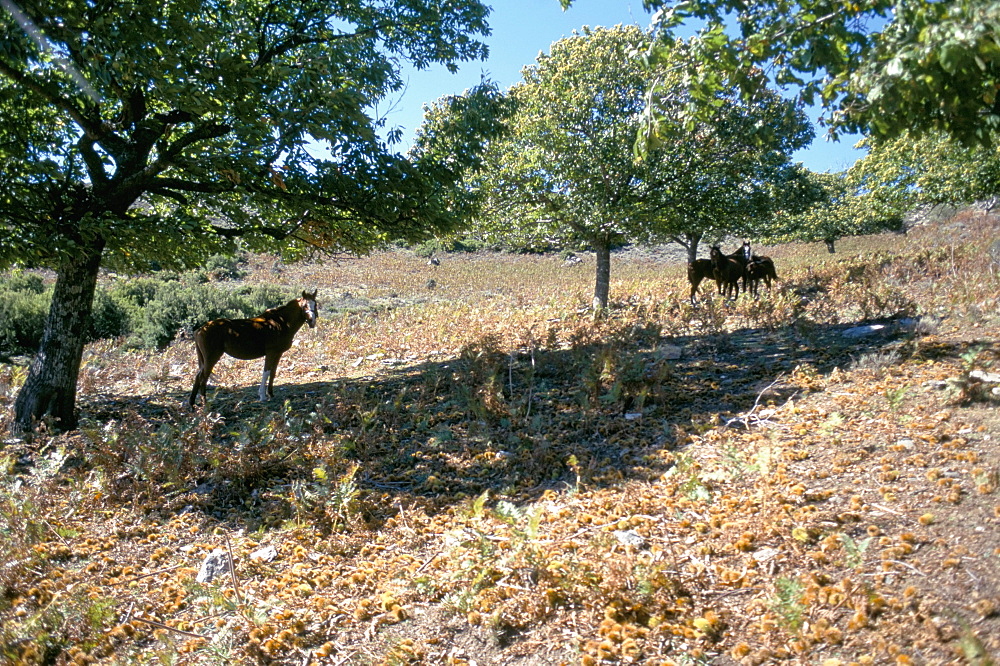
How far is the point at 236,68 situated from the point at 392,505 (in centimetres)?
526

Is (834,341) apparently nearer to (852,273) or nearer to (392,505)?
(392,505)

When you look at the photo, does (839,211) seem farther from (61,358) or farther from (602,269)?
(61,358)

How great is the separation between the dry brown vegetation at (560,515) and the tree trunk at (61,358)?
799 millimetres

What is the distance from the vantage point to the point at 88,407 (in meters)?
9.36

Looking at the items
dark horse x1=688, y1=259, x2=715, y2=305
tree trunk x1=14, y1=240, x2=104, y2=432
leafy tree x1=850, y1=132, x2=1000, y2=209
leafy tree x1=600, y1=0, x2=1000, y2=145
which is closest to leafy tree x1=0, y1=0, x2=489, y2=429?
tree trunk x1=14, y1=240, x2=104, y2=432

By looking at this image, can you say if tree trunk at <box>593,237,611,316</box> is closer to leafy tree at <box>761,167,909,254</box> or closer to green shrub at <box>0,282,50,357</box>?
leafy tree at <box>761,167,909,254</box>

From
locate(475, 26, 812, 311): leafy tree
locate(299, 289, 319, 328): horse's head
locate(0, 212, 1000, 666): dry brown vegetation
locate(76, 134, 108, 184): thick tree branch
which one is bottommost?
locate(0, 212, 1000, 666): dry brown vegetation

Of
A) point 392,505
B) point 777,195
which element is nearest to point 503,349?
point 392,505

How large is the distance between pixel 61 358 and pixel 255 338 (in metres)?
2.54

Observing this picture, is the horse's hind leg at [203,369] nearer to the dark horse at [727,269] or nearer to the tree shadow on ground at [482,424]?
the tree shadow on ground at [482,424]

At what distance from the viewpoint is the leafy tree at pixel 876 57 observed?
3305mm

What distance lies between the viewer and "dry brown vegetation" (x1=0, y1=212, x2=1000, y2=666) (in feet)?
11.0

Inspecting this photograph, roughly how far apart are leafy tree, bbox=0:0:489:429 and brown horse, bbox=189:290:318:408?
1149 millimetres

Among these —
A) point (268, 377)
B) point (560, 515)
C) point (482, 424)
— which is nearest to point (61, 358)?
point (268, 377)
